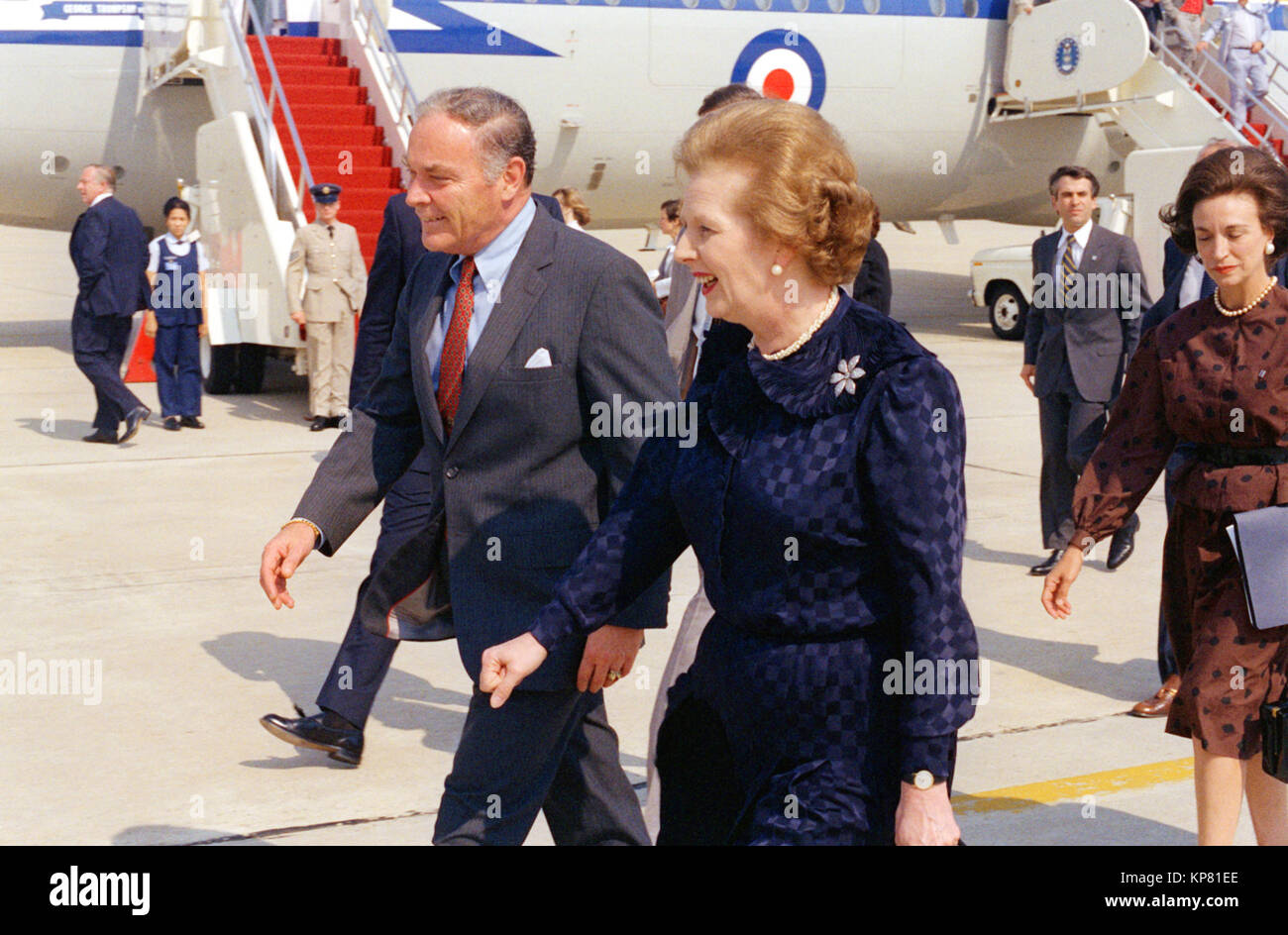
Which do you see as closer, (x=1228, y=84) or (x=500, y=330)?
(x=500, y=330)

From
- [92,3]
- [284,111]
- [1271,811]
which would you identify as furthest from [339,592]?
[92,3]

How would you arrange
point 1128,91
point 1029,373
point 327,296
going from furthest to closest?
point 1128,91, point 327,296, point 1029,373

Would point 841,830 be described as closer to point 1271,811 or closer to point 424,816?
point 1271,811

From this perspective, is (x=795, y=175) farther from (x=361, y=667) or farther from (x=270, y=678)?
(x=270, y=678)

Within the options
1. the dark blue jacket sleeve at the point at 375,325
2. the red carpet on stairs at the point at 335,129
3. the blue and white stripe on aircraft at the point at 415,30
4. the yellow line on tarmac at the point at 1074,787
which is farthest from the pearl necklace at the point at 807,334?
the blue and white stripe on aircraft at the point at 415,30

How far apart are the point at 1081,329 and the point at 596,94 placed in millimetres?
8762

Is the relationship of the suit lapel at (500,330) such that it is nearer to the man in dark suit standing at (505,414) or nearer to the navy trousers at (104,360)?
the man in dark suit standing at (505,414)

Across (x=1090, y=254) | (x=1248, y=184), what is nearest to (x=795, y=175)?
(x=1248, y=184)

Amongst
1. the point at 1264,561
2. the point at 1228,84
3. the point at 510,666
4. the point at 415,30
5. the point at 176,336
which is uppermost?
the point at 415,30

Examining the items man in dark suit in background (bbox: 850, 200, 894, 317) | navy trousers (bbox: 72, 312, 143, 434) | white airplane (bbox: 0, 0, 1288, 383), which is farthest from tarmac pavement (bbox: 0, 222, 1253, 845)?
white airplane (bbox: 0, 0, 1288, 383)

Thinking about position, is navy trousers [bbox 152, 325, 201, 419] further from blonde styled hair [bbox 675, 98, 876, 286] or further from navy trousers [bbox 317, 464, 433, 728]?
blonde styled hair [bbox 675, 98, 876, 286]

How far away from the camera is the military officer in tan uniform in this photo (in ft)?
38.3

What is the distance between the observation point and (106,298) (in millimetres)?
11039

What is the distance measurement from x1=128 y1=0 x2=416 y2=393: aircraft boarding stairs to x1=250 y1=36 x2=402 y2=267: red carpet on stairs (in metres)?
0.01
